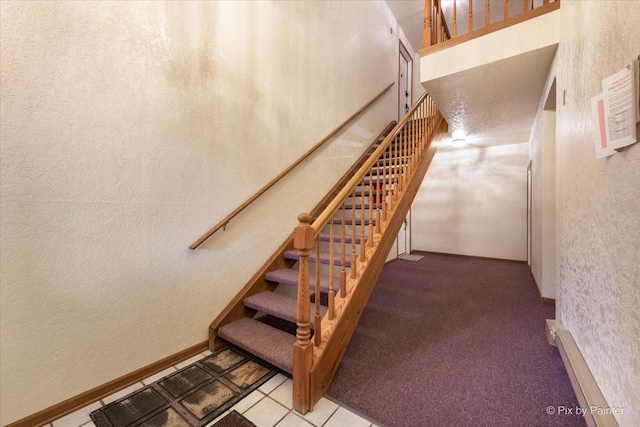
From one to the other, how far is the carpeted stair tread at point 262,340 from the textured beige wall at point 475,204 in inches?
193

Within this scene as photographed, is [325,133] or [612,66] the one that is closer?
[612,66]

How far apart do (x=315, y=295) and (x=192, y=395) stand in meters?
0.93

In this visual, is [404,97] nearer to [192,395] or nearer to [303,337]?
[303,337]

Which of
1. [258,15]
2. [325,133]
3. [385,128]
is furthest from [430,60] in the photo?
[385,128]

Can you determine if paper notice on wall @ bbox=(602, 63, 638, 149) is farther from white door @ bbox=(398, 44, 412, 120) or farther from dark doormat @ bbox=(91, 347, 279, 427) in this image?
white door @ bbox=(398, 44, 412, 120)

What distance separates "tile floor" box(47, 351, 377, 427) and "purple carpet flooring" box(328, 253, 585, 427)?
0.09m

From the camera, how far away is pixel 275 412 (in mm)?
1439

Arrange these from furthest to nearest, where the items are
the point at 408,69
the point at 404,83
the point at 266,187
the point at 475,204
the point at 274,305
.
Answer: the point at 408,69 → the point at 404,83 → the point at 475,204 → the point at 266,187 → the point at 274,305

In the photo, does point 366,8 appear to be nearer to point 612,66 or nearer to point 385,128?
point 385,128

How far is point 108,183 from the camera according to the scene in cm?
156

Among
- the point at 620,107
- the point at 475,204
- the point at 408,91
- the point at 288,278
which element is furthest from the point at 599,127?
the point at 408,91

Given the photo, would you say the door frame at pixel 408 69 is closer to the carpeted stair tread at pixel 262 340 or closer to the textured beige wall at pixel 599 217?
the textured beige wall at pixel 599 217

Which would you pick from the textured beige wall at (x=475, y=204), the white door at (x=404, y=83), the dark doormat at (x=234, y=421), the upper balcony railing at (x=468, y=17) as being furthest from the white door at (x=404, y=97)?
the dark doormat at (x=234, y=421)

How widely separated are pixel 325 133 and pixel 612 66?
2.41 meters
